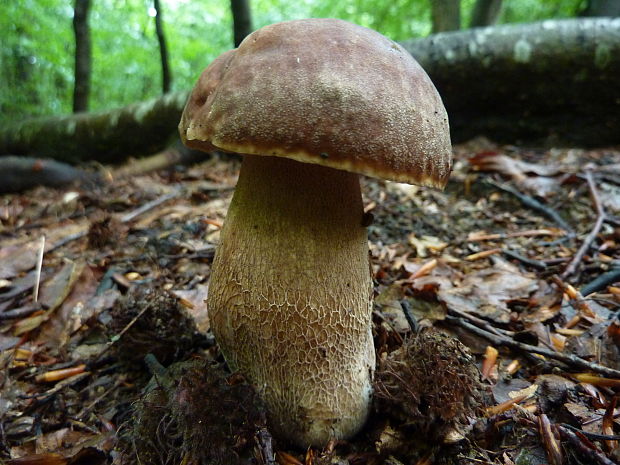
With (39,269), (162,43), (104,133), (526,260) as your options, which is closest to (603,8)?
(526,260)

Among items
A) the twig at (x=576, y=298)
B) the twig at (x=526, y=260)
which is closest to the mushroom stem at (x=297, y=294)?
the twig at (x=576, y=298)

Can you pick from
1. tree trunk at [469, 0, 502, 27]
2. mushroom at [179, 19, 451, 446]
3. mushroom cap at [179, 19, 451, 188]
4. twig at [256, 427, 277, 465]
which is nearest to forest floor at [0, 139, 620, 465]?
twig at [256, 427, 277, 465]

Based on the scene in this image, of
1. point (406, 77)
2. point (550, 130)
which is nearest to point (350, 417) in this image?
point (406, 77)

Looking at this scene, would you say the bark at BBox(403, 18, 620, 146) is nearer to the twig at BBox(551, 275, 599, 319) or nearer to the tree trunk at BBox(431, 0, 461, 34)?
the tree trunk at BBox(431, 0, 461, 34)

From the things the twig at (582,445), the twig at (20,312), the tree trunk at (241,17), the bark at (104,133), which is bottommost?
the twig at (582,445)

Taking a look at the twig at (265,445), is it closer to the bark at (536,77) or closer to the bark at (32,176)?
the bark at (32,176)

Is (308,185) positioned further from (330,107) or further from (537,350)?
(537,350)
